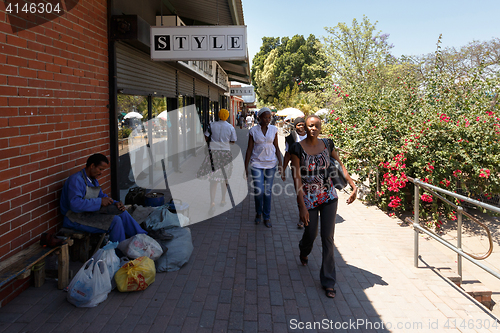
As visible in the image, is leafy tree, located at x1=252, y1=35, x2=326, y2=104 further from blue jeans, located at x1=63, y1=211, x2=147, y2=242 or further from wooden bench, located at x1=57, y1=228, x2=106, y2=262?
wooden bench, located at x1=57, y1=228, x2=106, y2=262

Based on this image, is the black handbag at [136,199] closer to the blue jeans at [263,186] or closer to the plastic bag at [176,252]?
the plastic bag at [176,252]

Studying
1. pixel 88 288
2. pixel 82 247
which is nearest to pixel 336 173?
pixel 88 288

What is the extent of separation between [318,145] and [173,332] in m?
2.18

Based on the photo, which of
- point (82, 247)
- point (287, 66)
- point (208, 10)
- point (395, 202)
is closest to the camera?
point (82, 247)

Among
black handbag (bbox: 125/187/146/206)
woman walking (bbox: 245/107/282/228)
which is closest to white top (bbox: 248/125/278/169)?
woman walking (bbox: 245/107/282/228)

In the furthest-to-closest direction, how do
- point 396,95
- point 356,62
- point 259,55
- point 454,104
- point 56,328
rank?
point 259,55
point 356,62
point 396,95
point 454,104
point 56,328

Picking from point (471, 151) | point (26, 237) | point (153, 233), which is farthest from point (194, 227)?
point (471, 151)

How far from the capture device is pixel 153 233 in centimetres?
441

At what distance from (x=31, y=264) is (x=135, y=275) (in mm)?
879

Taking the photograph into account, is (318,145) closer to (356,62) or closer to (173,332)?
(173,332)

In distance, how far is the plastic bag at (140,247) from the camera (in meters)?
3.87

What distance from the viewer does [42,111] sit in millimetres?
3727

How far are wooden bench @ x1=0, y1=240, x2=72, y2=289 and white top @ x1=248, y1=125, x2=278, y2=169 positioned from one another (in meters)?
2.87

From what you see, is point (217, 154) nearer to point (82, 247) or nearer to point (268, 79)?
point (82, 247)
